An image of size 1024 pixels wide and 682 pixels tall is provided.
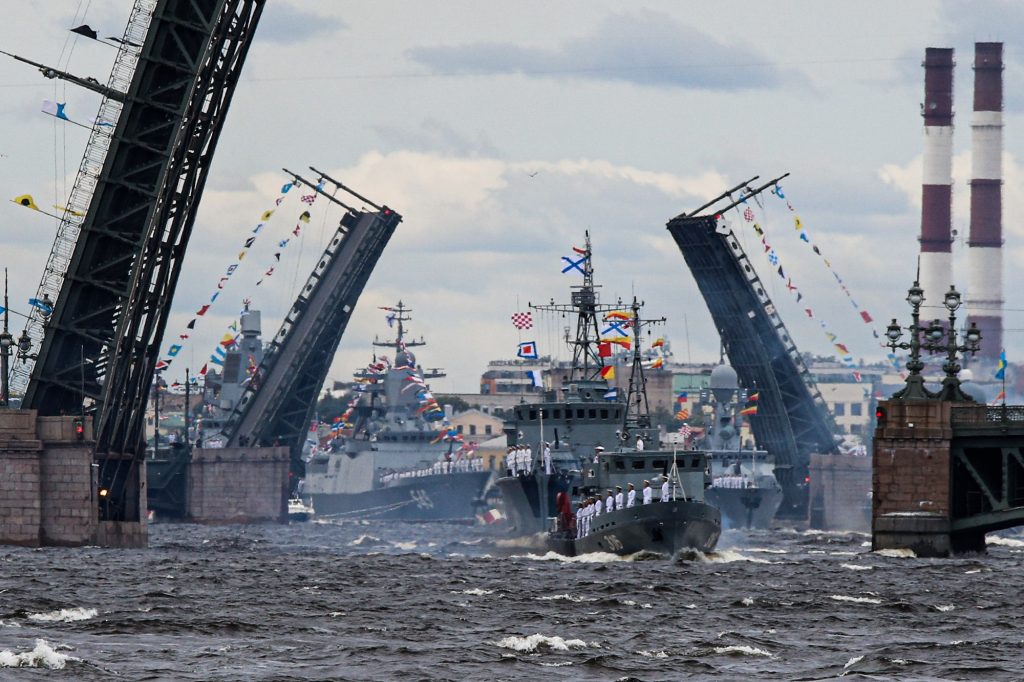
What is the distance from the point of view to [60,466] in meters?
57.0

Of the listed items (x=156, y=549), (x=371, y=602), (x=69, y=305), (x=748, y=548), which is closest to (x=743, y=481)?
(x=748, y=548)

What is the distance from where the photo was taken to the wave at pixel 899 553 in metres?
52.8

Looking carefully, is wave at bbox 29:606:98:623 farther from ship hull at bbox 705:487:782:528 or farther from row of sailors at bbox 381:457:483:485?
row of sailors at bbox 381:457:483:485

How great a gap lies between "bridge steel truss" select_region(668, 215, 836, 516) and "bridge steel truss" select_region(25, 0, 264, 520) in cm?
2367

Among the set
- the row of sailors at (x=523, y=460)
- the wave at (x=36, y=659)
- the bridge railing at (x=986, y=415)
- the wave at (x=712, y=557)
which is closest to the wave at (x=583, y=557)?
the wave at (x=712, y=557)

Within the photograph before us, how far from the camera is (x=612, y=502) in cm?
5769

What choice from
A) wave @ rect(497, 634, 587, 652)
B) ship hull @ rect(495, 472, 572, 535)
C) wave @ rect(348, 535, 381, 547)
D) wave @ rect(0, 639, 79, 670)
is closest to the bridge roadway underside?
ship hull @ rect(495, 472, 572, 535)

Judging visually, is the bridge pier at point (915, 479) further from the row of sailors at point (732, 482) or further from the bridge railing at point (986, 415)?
the row of sailors at point (732, 482)

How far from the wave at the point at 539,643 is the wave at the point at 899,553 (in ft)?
73.6

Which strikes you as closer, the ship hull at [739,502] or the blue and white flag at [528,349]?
the blue and white flag at [528,349]

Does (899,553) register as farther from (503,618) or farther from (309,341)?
(309,341)

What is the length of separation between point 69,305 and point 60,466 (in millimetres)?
4187

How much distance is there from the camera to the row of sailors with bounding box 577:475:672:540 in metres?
56.6

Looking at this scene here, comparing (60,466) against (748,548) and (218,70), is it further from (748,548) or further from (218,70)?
(748,548)
